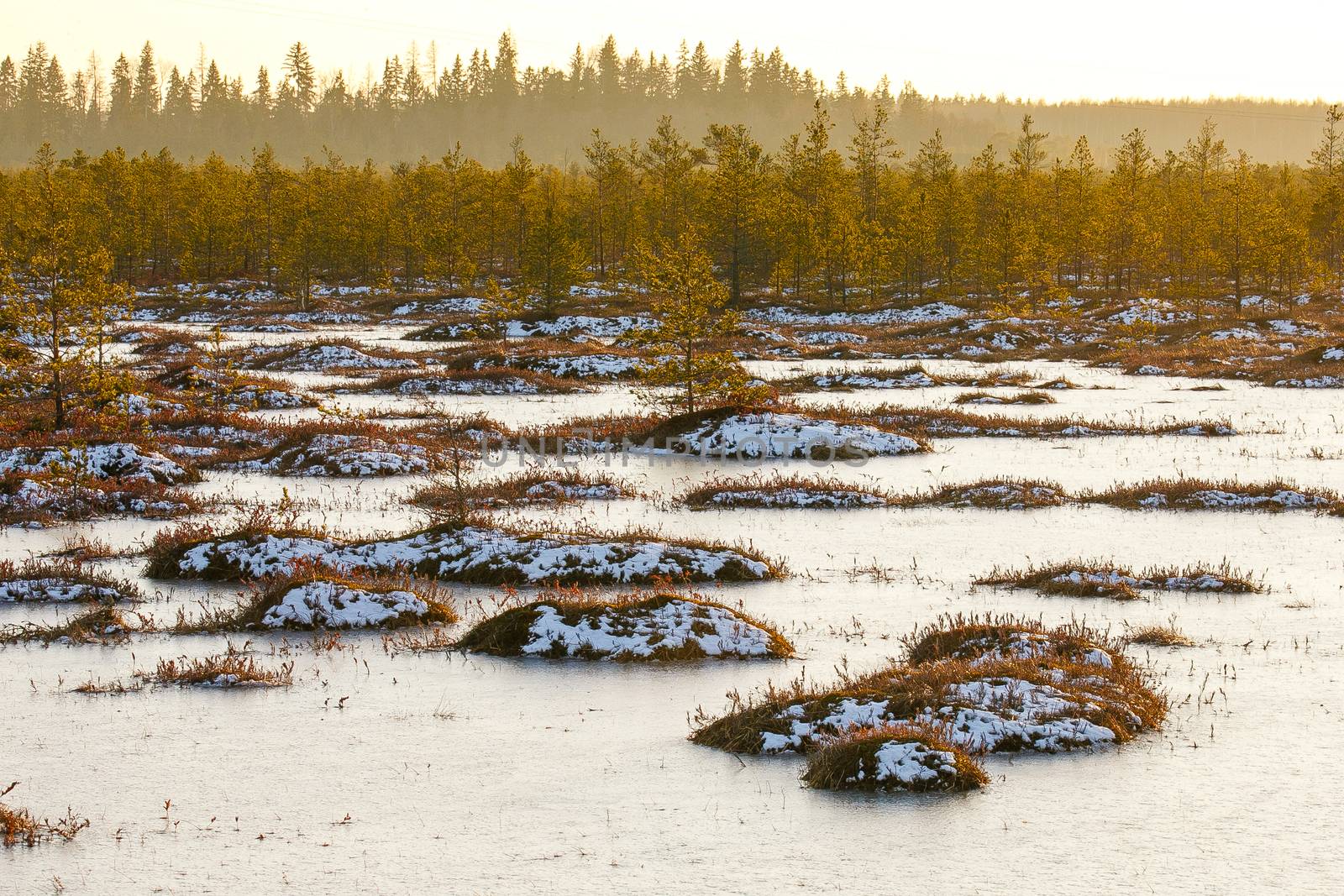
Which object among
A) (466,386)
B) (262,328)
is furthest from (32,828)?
(262,328)

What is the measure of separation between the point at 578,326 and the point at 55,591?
5185cm

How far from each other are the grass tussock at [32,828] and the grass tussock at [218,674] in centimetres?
362

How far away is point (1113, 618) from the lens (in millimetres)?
14836

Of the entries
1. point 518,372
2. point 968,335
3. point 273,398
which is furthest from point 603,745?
point 968,335

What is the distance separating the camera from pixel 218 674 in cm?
1233

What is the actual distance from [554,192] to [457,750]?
4429 inches

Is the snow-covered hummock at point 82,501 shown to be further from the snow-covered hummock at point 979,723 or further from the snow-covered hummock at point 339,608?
the snow-covered hummock at point 979,723

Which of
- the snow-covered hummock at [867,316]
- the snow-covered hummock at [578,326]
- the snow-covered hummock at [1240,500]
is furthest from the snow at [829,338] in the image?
the snow-covered hummock at [1240,500]

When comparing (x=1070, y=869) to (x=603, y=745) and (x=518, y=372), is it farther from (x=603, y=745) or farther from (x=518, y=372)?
(x=518, y=372)

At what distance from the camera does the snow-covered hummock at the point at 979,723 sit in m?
10.1

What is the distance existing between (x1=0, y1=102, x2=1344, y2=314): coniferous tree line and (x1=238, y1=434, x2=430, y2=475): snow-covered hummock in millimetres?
41836

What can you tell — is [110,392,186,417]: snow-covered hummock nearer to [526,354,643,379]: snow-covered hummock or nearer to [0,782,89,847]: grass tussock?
[526,354,643,379]: snow-covered hummock

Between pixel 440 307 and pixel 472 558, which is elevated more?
pixel 440 307

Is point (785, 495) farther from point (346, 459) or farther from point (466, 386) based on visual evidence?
point (466, 386)
